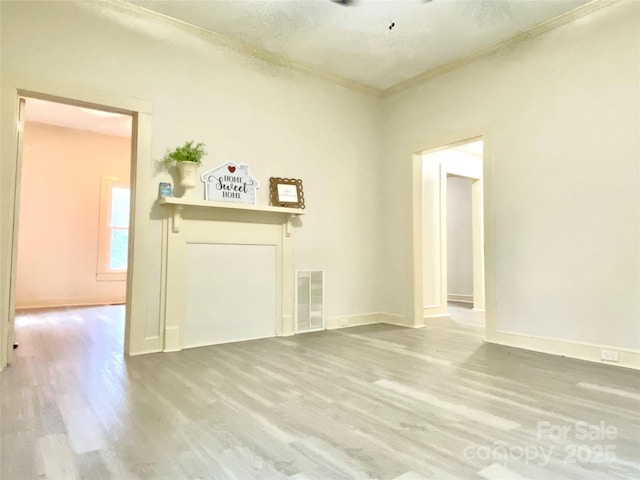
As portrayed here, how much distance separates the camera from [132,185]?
3.18 m

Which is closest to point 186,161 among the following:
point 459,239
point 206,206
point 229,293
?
point 206,206

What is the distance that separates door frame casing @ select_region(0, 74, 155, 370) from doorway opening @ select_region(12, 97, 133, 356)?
2681 mm

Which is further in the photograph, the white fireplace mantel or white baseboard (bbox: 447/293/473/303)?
white baseboard (bbox: 447/293/473/303)

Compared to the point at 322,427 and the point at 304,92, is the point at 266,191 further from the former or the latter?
the point at 322,427

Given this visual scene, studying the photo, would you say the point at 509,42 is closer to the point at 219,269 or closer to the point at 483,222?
the point at 483,222

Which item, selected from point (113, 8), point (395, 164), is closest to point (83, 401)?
point (113, 8)

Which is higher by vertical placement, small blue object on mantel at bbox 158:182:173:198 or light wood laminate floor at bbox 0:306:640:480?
small blue object on mantel at bbox 158:182:173:198

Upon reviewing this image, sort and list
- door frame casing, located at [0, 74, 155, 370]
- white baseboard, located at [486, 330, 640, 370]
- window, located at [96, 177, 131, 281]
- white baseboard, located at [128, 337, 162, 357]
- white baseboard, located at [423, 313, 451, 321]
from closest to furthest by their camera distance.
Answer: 1. door frame casing, located at [0, 74, 155, 370]
2. white baseboard, located at [486, 330, 640, 370]
3. white baseboard, located at [128, 337, 162, 357]
4. white baseboard, located at [423, 313, 451, 321]
5. window, located at [96, 177, 131, 281]

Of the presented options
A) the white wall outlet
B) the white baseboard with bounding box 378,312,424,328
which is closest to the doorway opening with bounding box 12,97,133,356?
the white baseboard with bounding box 378,312,424,328

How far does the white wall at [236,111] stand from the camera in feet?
9.53

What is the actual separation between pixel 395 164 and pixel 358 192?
0.57 metres

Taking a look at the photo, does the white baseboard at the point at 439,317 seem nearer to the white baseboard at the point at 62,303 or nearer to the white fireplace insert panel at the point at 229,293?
the white fireplace insert panel at the point at 229,293

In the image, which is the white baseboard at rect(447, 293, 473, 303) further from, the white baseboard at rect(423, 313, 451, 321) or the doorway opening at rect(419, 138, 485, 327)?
the white baseboard at rect(423, 313, 451, 321)

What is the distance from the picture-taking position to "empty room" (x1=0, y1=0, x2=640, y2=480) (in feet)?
5.37
